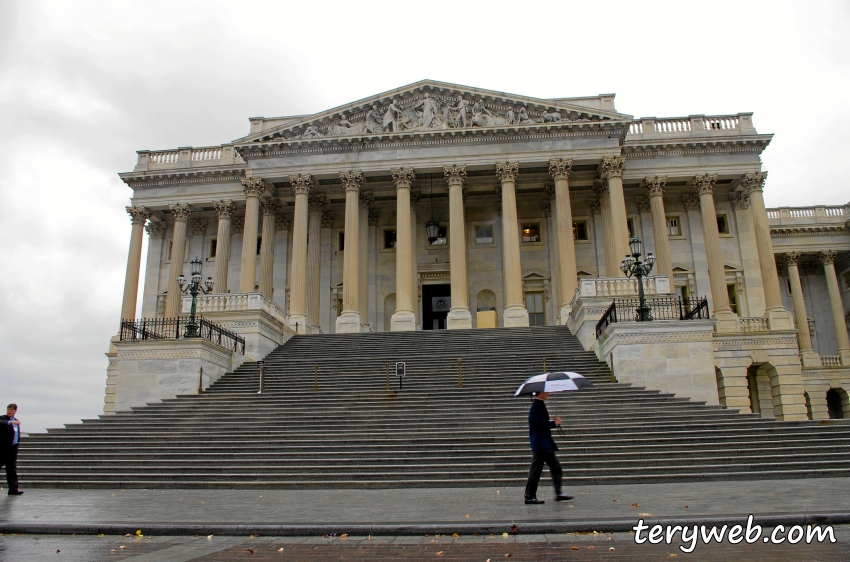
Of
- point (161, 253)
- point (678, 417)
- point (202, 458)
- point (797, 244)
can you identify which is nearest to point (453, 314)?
point (678, 417)

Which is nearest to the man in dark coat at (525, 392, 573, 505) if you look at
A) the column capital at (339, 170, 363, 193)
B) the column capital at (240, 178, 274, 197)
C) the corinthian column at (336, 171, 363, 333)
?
the corinthian column at (336, 171, 363, 333)

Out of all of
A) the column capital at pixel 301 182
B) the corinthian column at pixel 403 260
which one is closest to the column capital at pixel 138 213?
the column capital at pixel 301 182

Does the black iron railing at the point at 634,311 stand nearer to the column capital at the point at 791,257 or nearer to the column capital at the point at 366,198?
the column capital at the point at 366,198

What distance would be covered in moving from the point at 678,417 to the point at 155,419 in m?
15.4

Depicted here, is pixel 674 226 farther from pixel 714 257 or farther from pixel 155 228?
pixel 155 228

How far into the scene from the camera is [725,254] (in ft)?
138

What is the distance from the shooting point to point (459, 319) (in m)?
34.8

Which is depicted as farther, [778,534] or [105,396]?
[105,396]

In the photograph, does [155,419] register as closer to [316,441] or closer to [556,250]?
[316,441]

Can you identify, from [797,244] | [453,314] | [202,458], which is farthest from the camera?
[797,244]

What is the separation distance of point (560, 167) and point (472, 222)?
8621mm

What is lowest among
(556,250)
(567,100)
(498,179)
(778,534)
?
(778,534)

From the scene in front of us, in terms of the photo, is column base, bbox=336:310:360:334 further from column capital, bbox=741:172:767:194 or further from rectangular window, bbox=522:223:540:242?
column capital, bbox=741:172:767:194

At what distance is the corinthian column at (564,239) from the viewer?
116 feet
